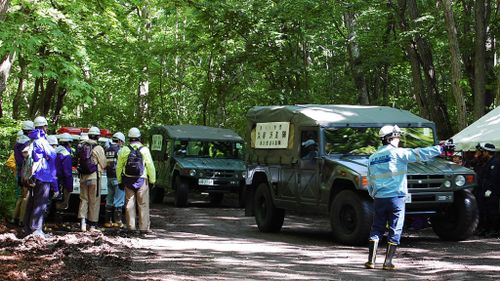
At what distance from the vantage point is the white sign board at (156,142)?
2178 centimetres

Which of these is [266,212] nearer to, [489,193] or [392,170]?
[489,193]

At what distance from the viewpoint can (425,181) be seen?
1062 cm

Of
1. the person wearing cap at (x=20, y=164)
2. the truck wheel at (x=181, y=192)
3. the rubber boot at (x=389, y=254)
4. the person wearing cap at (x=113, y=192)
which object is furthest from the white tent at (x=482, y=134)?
the person wearing cap at (x=20, y=164)

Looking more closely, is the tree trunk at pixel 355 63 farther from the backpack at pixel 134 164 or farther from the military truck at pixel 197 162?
the backpack at pixel 134 164

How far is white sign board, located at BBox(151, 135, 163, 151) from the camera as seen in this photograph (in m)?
21.8

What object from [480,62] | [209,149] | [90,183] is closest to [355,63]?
[480,62]

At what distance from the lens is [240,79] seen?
89.8 feet

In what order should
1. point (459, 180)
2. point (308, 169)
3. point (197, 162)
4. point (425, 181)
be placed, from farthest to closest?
point (197, 162) < point (308, 169) < point (459, 180) < point (425, 181)

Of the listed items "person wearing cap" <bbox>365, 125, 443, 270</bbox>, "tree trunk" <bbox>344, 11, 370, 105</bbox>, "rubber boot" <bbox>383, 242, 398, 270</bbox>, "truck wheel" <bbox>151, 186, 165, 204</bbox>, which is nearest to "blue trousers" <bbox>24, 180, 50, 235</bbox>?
"person wearing cap" <bbox>365, 125, 443, 270</bbox>

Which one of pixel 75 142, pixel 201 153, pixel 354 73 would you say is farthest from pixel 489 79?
pixel 75 142

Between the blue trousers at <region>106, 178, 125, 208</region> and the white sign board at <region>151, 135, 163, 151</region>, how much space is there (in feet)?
24.6

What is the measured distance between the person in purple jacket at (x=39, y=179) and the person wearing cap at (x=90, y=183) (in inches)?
52.8

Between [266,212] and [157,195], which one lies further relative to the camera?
[157,195]

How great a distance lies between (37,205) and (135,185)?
5.80 feet
